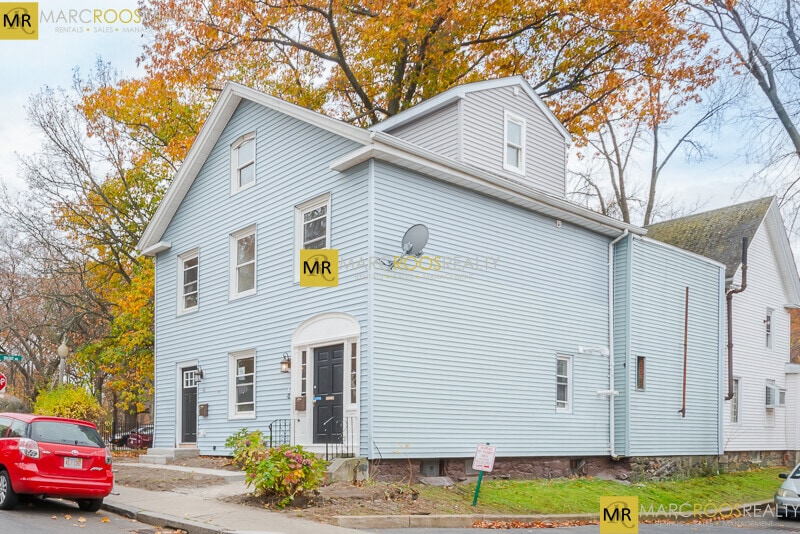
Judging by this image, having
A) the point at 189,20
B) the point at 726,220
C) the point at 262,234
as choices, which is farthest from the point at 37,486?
the point at 726,220

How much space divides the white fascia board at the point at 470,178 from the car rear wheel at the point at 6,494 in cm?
788

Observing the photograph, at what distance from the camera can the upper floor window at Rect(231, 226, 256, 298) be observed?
18.5 metres

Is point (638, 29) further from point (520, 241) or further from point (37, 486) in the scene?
point (37, 486)

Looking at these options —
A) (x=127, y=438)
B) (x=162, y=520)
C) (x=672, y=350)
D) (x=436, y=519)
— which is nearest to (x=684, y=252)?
(x=672, y=350)

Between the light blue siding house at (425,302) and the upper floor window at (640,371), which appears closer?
the light blue siding house at (425,302)

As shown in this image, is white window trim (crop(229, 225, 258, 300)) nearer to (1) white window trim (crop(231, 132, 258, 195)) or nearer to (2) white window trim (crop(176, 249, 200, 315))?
(1) white window trim (crop(231, 132, 258, 195))

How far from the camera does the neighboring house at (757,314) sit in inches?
969

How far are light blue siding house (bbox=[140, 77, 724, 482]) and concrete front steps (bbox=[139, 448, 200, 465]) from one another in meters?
0.40

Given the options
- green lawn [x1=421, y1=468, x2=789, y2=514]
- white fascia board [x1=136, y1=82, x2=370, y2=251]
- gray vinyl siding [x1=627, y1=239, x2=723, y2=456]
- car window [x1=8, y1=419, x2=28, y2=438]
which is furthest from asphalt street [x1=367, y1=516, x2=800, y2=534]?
white fascia board [x1=136, y1=82, x2=370, y2=251]

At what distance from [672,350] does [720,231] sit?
7321mm

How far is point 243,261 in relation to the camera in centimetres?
1886

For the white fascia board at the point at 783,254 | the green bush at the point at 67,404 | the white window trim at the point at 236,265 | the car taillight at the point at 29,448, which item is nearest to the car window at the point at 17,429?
the car taillight at the point at 29,448

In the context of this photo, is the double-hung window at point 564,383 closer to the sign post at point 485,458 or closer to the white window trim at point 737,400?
the sign post at point 485,458

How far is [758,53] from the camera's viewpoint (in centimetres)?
2006
